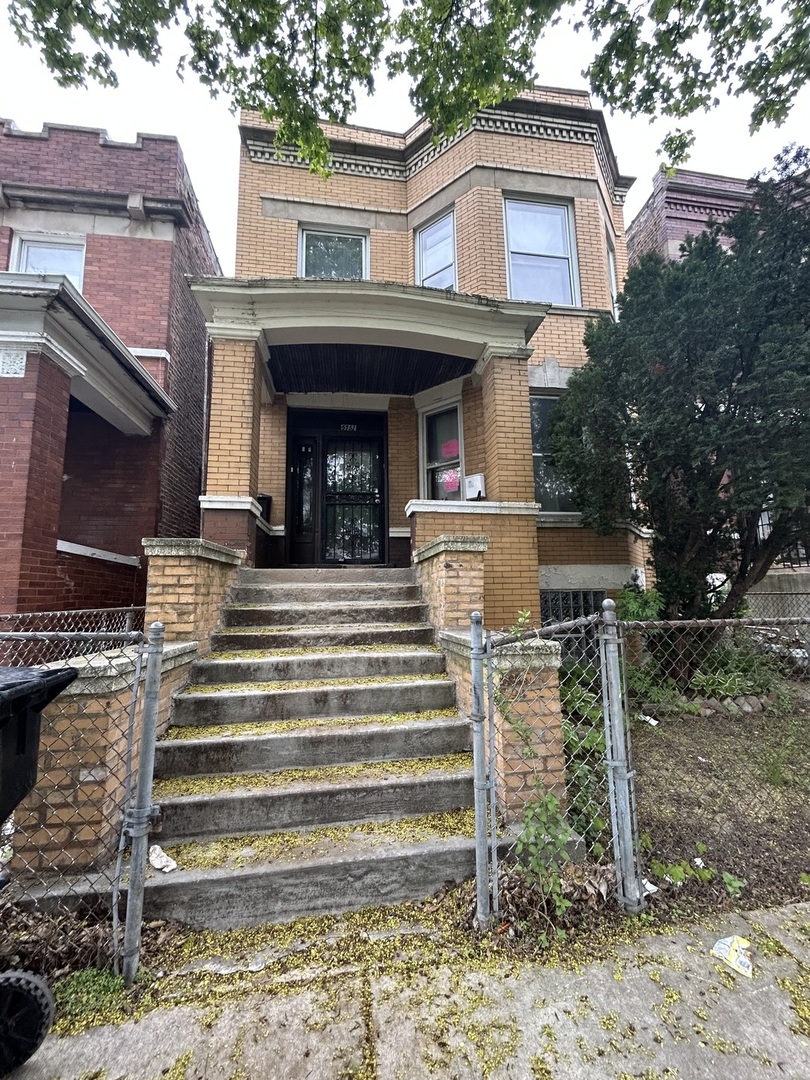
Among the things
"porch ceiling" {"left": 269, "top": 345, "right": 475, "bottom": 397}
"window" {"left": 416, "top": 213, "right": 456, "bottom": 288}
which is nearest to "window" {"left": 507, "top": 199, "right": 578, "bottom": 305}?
"window" {"left": 416, "top": 213, "right": 456, "bottom": 288}

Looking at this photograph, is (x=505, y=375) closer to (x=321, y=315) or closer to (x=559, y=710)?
(x=321, y=315)

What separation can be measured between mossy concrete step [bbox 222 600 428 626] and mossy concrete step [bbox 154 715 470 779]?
3.94 feet

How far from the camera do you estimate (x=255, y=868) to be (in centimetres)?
226

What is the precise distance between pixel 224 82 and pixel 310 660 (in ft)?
20.1

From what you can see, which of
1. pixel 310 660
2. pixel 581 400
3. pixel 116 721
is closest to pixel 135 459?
pixel 310 660

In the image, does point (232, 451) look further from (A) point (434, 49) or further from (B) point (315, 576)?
(A) point (434, 49)

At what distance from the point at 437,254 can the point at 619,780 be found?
27.1 ft

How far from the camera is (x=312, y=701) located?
3232 millimetres

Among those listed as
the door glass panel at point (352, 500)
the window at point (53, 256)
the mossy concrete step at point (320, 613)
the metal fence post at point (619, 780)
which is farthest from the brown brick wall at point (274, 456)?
the metal fence post at point (619, 780)

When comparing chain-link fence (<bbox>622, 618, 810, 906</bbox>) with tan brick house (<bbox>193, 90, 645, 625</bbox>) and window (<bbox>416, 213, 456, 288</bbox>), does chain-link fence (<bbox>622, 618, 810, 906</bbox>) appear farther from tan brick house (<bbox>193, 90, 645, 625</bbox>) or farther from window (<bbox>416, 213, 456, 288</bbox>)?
window (<bbox>416, 213, 456, 288</bbox>)

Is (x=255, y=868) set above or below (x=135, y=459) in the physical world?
below

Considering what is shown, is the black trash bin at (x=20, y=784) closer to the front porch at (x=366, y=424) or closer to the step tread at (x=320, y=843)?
the step tread at (x=320, y=843)

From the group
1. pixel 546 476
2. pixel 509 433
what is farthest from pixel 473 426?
pixel 546 476

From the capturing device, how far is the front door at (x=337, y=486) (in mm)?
7402
